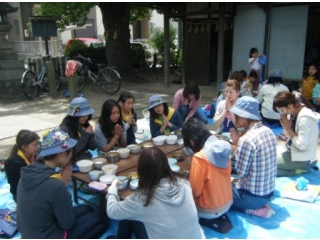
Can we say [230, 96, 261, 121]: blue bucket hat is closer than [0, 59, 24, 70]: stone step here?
Yes

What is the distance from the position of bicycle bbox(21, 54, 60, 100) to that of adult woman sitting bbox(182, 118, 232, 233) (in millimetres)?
7720

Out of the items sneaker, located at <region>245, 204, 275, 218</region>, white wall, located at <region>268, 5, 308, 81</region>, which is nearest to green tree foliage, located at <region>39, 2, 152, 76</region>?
white wall, located at <region>268, 5, 308, 81</region>

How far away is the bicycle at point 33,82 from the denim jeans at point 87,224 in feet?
23.8

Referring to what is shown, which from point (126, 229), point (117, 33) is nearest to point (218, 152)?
point (126, 229)

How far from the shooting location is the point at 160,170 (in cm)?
204

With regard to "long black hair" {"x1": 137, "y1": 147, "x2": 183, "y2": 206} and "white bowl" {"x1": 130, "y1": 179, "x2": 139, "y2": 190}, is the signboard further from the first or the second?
"long black hair" {"x1": 137, "y1": 147, "x2": 183, "y2": 206}

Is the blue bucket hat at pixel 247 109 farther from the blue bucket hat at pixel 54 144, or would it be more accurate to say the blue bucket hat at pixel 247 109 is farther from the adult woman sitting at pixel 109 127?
the blue bucket hat at pixel 54 144

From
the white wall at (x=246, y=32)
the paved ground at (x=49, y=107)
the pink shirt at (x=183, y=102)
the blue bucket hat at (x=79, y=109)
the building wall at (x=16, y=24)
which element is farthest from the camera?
the building wall at (x=16, y=24)

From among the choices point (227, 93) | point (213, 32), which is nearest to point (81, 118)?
point (227, 93)

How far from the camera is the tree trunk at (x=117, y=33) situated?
11367 millimetres

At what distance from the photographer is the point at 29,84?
9.38 meters

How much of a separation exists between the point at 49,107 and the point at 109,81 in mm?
2385

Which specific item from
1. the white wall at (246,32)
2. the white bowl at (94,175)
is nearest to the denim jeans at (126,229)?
the white bowl at (94,175)

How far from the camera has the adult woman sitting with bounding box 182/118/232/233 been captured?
2.48 meters
